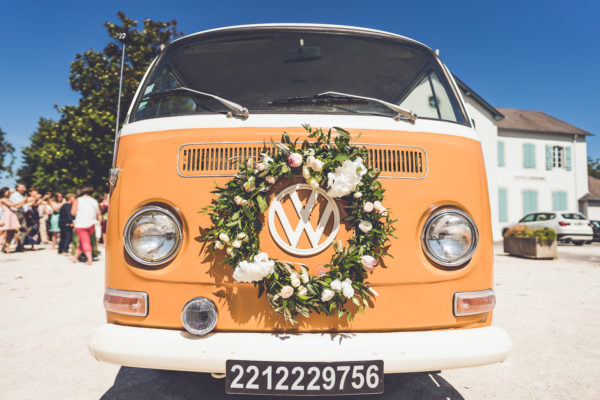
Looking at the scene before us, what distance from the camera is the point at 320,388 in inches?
67.1

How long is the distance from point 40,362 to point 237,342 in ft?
7.67

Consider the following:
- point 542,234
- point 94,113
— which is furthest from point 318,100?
point 94,113

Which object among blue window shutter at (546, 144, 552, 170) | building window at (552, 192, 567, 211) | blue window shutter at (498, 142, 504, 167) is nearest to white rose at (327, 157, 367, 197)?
blue window shutter at (498, 142, 504, 167)

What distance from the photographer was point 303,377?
5.58 feet

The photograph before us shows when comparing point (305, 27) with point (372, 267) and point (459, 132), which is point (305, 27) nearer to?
point (459, 132)

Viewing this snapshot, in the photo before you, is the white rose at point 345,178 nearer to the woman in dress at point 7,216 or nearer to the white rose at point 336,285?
the white rose at point 336,285

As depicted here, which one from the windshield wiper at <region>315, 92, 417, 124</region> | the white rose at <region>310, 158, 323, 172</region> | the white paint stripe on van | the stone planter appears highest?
the windshield wiper at <region>315, 92, 417, 124</region>

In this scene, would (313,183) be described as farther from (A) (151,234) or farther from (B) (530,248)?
(B) (530,248)

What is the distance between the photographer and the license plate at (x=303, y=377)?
1.70 m

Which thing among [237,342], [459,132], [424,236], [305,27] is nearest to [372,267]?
[424,236]

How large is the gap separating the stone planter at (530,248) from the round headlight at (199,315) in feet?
38.5

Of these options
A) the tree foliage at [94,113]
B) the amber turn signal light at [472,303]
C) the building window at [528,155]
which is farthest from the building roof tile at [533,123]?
the amber turn signal light at [472,303]

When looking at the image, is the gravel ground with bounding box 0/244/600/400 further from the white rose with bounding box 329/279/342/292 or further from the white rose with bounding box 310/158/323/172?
the white rose with bounding box 310/158/323/172

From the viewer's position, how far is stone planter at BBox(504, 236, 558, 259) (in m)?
11.2
